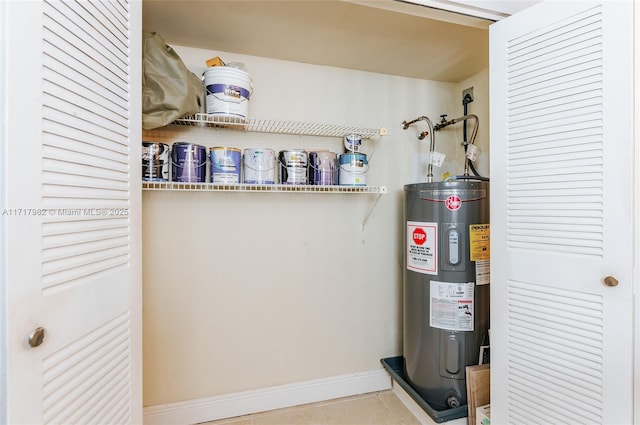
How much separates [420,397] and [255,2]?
6.72 feet

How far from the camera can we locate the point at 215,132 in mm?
1686

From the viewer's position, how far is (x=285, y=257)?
1.83m

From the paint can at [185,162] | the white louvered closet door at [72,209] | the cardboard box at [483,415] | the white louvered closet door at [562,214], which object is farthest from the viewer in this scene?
the paint can at [185,162]

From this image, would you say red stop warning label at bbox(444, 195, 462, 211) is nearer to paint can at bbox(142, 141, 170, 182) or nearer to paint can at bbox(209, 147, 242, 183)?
paint can at bbox(209, 147, 242, 183)

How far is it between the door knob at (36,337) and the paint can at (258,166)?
1033 millimetres

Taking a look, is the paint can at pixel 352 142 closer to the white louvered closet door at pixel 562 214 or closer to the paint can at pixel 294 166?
the paint can at pixel 294 166

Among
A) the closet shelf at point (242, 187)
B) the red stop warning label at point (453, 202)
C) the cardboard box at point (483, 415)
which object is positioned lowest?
the cardboard box at point (483, 415)

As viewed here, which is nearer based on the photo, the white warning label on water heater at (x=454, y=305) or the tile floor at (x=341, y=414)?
the white warning label on water heater at (x=454, y=305)

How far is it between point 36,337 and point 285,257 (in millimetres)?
1268

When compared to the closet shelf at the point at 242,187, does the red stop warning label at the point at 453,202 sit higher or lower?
lower

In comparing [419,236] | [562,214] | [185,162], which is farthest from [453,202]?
[185,162]

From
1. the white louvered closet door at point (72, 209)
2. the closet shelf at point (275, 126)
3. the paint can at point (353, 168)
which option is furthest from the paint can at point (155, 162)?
the paint can at point (353, 168)

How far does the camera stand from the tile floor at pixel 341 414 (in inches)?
66.2

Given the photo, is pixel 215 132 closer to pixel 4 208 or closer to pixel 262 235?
pixel 262 235
